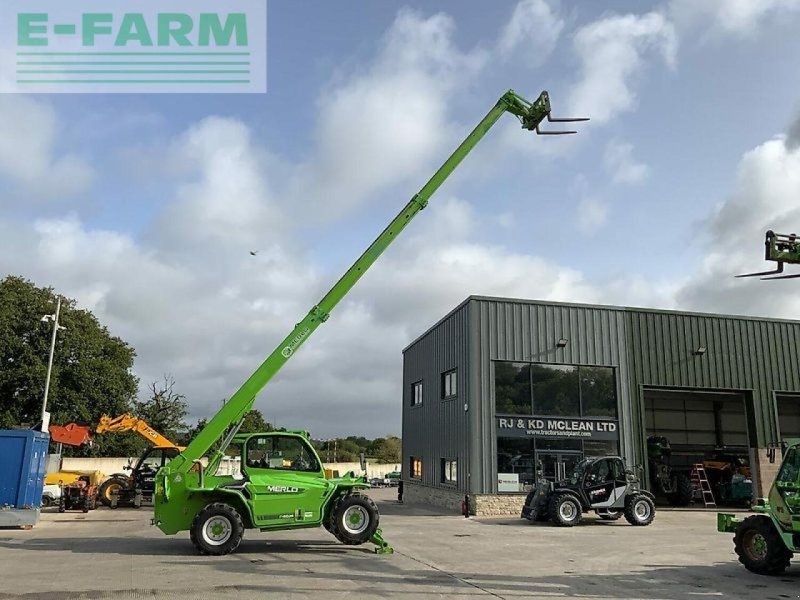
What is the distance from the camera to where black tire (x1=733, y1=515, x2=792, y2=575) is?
36.3 ft

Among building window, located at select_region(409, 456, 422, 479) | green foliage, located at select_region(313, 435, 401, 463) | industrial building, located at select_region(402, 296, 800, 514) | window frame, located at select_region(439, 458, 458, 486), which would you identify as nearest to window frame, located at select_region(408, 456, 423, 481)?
building window, located at select_region(409, 456, 422, 479)

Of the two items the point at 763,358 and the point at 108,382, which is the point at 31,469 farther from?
the point at 763,358

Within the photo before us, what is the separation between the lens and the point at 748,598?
957 centimetres

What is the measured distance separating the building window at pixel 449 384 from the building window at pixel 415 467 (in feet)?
15.1

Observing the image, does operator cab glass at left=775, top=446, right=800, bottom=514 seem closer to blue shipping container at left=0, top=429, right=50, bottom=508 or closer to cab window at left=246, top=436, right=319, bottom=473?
cab window at left=246, top=436, right=319, bottom=473

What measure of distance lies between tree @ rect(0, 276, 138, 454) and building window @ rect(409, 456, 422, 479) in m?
20.6

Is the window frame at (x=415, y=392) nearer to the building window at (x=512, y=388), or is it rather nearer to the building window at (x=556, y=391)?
the building window at (x=512, y=388)

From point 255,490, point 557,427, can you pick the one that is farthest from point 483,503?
point 255,490

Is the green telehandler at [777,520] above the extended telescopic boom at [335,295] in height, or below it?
below

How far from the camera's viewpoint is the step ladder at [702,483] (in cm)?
2942

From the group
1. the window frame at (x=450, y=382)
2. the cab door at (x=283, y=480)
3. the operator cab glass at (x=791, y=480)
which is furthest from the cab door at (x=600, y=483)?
the cab door at (x=283, y=480)

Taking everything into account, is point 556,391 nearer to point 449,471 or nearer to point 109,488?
point 449,471

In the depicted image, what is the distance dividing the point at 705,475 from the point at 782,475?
815 inches

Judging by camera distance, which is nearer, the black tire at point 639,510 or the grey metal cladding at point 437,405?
the black tire at point 639,510
